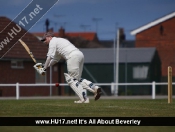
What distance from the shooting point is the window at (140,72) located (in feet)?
150

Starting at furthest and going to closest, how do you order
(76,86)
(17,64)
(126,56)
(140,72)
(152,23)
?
(152,23), (126,56), (140,72), (17,64), (76,86)

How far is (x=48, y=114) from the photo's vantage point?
13586 mm

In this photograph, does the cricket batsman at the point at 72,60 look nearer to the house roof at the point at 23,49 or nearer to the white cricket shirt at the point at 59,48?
the white cricket shirt at the point at 59,48

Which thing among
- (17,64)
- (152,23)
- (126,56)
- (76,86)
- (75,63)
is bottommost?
(76,86)

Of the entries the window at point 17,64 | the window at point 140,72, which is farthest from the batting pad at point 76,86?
the window at point 140,72

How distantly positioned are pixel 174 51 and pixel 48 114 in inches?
1385

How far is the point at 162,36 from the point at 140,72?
349 inches

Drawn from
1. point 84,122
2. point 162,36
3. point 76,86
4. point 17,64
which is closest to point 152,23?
point 162,36

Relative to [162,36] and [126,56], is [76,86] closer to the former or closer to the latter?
[126,56]

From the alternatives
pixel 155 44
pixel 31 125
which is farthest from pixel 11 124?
pixel 155 44

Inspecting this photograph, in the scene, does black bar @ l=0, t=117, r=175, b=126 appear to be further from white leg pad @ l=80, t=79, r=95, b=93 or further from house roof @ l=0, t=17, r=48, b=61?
house roof @ l=0, t=17, r=48, b=61

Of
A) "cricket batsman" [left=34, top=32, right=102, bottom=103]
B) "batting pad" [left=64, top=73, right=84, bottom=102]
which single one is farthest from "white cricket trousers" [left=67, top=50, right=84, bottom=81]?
"batting pad" [left=64, top=73, right=84, bottom=102]

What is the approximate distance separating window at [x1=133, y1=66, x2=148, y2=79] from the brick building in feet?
13.3

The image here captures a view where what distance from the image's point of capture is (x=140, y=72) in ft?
→ 150
